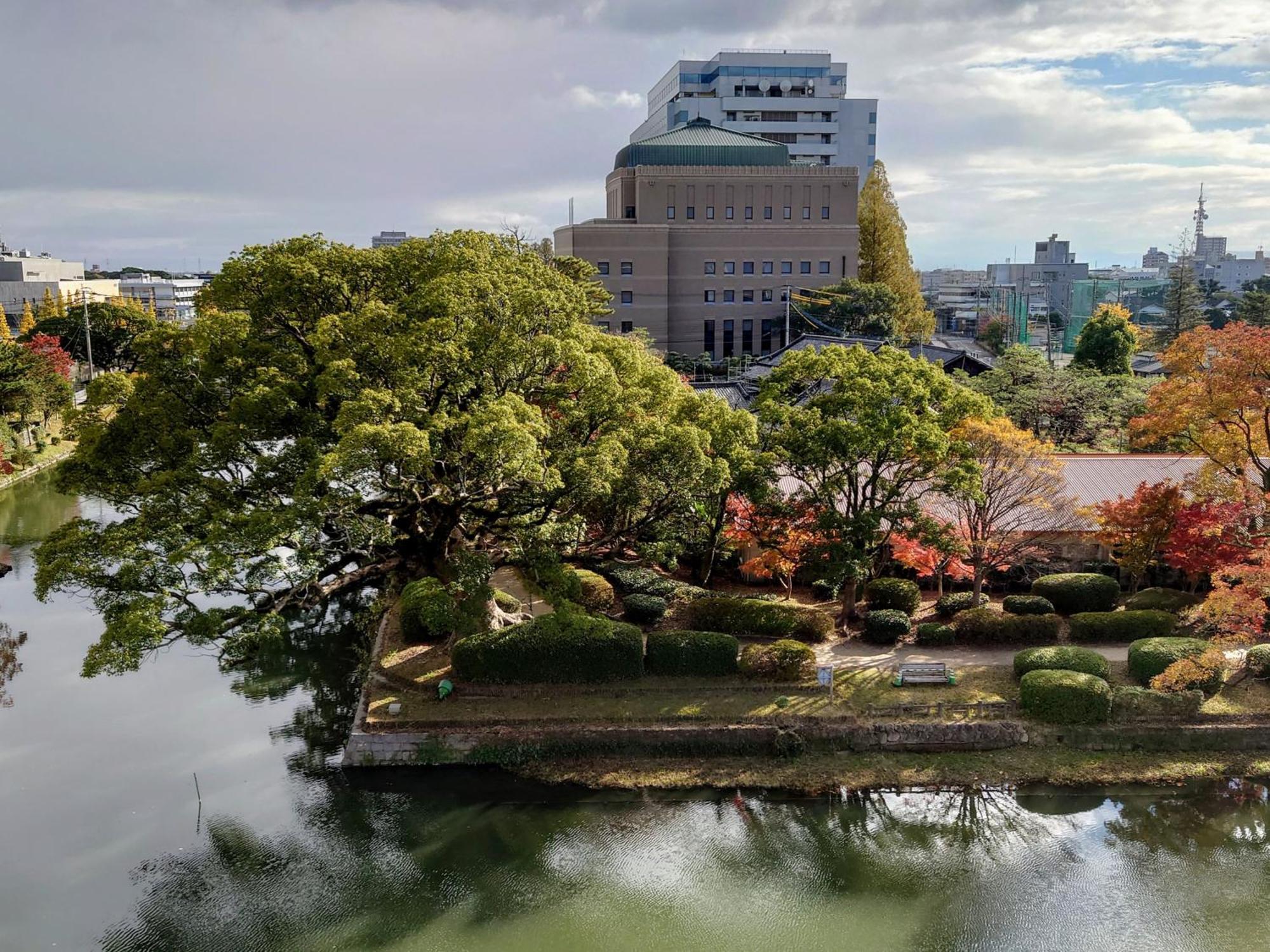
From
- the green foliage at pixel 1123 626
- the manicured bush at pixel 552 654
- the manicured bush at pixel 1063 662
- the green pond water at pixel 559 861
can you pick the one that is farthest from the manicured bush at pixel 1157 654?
the manicured bush at pixel 552 654

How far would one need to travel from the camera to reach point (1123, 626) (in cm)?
2075

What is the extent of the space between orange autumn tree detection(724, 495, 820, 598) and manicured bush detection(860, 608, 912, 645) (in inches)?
78.1

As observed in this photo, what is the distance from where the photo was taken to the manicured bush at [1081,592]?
22.2m

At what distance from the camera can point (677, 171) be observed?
6650 centimetres

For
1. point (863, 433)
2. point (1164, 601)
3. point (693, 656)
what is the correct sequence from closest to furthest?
point (693, 656) < point (863, 433) < point (1164, 601)

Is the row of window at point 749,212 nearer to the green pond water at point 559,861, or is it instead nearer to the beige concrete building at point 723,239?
Answer: the beige concrete building at point 723,239

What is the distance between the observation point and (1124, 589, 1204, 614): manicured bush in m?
21.8

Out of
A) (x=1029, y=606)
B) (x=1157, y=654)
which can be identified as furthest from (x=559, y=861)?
(x=1029, y=606)

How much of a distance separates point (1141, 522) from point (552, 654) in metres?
13.5

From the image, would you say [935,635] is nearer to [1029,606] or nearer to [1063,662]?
[1029,606]

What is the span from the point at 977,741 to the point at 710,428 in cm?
790

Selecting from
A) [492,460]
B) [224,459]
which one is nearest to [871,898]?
[492,460]

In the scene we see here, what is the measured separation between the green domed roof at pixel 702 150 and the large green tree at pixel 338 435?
50.7m

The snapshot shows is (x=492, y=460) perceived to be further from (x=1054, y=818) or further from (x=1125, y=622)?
(x=1125, y=622)
